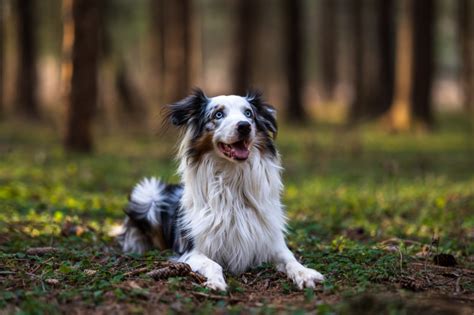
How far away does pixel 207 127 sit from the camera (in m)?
6.26

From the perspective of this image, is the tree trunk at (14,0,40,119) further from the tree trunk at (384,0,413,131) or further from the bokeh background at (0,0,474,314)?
the tree trunk at (384,0,413,131)

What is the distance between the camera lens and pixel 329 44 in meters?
37.0

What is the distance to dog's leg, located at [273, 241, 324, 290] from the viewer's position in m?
5.63

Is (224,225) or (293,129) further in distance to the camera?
(293,129)

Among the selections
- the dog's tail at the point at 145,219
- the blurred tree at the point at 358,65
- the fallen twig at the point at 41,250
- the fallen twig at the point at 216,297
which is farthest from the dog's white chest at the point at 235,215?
the blurred tree at the point at 358,65

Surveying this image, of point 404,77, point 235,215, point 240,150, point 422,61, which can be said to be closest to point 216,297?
point 235,215

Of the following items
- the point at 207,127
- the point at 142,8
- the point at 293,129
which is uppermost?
the point at 142,8

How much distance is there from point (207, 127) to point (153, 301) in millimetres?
1897

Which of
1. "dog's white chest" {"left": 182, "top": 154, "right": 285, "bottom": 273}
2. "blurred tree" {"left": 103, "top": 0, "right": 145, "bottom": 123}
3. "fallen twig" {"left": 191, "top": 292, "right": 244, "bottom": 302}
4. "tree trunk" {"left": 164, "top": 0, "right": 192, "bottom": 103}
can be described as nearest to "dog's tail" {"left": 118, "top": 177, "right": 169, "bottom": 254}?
"dog's white chest" {"left": 182, "top": 154, "right": 285, "bottom": 273}

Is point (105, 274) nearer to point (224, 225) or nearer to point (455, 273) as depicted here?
point (224, 225)

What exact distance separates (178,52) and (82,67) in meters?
5.90

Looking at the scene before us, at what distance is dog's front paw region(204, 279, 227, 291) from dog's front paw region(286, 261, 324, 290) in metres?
0.63

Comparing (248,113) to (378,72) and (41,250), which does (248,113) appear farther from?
(378,72)

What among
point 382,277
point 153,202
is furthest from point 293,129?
point 382,277
